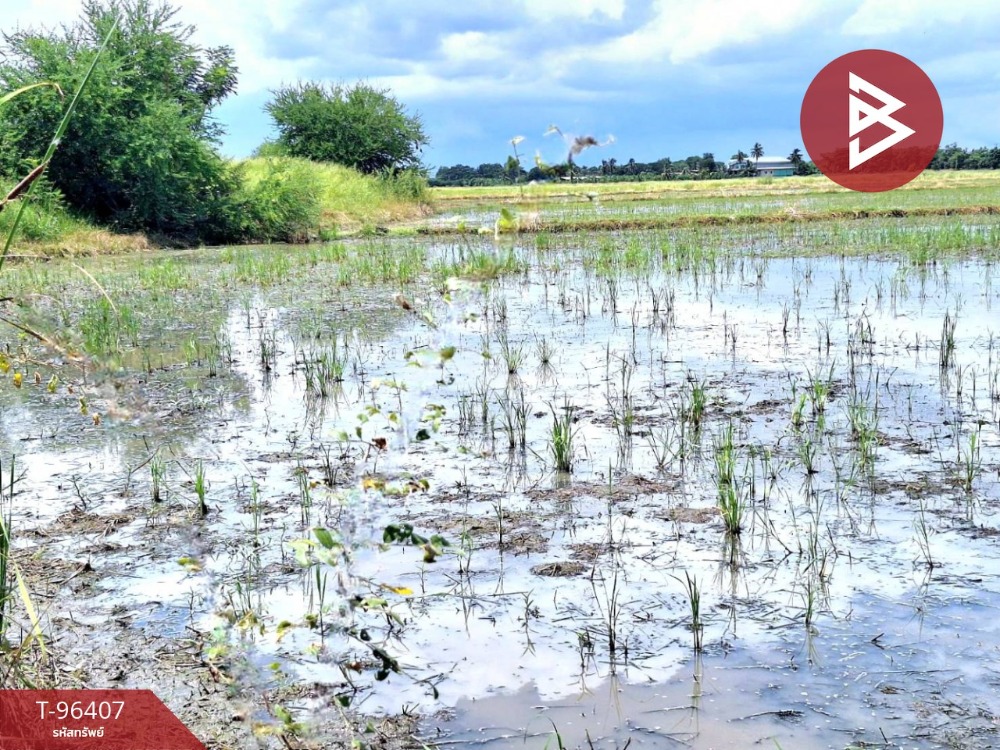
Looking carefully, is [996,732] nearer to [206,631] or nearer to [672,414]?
[206,631]

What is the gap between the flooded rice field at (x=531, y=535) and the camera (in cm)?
306

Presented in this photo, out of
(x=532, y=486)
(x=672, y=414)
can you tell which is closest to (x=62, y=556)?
(x=532, y=486)

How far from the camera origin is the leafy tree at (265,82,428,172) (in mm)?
43844

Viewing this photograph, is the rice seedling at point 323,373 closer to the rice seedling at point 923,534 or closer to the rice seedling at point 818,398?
the rice seedling at point 818,398

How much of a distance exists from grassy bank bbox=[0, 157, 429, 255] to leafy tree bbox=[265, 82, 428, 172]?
271 inches

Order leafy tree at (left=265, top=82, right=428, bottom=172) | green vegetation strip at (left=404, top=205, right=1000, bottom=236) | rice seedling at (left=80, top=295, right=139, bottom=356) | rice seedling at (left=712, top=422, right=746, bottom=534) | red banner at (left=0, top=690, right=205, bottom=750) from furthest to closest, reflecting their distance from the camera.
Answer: leafy tree at (left=265, top=82, right=428, bottom=172) → green vegetation strip at (left=404, top=205, right=1000, bottom=236) → rice seedling at (left=80, top=295, right=139, bottom=356) → rice seedling at (left=712, top=422, right=746, bottom=534) → red banner at (left=0, top=690, right=205, bottom=750)

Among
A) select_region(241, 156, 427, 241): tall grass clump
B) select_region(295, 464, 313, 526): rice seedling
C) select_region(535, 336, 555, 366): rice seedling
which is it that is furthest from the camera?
select_region(241, 156, 427, 241): tall grass clump

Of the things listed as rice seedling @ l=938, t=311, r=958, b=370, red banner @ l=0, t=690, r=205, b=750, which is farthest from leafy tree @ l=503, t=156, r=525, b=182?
rice seedling @ l=938, t=311, r=958, b=370

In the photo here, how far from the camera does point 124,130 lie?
2412 centimetres

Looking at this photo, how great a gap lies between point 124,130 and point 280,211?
4367mm

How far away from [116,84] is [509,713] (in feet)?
81.0

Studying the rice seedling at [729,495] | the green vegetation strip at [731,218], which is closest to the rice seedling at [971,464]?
the rice seedling at [729,495]

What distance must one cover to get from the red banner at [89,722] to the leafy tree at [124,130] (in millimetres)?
22388

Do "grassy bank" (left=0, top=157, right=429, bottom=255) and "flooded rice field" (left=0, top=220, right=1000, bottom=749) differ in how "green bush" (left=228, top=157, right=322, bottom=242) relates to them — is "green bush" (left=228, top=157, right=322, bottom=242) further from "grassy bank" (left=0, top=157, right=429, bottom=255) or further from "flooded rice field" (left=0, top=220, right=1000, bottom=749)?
"flooded rice field" (left=0, top=220, right=1000, bottom=749)
